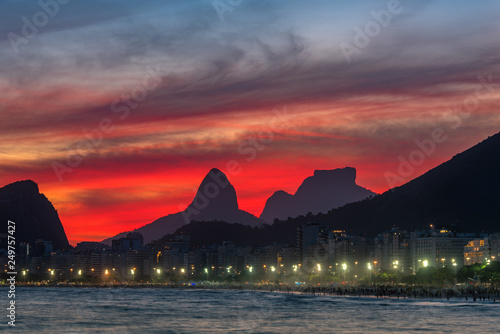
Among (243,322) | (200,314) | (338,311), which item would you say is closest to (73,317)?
(200,314)

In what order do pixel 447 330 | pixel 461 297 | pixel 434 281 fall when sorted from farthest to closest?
pixel 434 281 < pixel 461 297 < pixel 447 330

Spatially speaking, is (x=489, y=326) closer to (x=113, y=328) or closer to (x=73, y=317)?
(x=113, y=328)

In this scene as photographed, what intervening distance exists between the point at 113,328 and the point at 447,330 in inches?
1663

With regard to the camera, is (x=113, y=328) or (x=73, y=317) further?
(x=73, y=317)

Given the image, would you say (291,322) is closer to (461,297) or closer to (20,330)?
(20,330)

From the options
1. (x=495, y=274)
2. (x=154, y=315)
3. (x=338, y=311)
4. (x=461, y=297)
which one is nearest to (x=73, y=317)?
(x=154, y=315)

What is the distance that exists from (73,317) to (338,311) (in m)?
44.0

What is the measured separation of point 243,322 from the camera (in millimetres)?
101938

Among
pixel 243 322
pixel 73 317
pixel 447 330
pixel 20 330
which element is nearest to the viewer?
pixel 447 330

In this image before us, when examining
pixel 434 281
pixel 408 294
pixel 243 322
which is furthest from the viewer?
pixel 434 281

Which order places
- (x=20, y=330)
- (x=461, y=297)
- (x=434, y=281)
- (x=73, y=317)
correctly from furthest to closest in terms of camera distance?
(x=434, y=281) < (x=461, y=297) < (x=73, y=317) < (x=20, y=330)

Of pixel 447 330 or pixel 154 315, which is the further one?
pixel 154 315

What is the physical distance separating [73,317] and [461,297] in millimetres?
87390

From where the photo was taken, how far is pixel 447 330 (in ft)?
281
